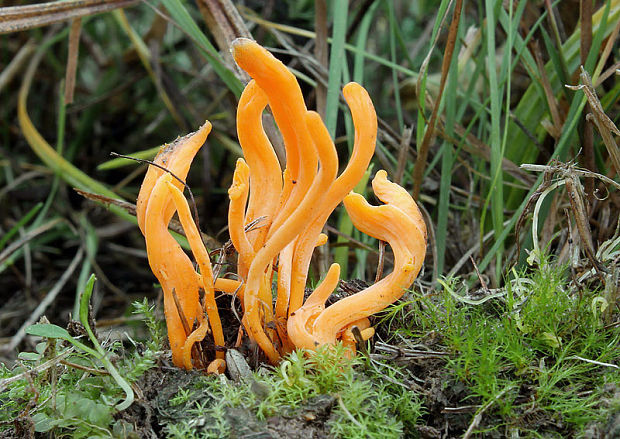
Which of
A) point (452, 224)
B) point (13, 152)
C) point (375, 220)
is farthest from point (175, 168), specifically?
point (13, 152)

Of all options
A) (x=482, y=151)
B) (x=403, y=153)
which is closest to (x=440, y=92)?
(x=403, y=153)

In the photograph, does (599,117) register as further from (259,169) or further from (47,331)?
(47,331)

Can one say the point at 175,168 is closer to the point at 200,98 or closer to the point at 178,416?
the point at 178,416

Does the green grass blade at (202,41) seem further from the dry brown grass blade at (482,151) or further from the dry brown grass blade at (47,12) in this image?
the dry brown grass blade at (482,151)

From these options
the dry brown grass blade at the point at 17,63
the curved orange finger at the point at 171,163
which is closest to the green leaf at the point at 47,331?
the curved orange finger at the point at 171,163

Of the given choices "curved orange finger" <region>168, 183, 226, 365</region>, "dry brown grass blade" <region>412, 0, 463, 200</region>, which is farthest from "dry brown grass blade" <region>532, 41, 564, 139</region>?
"curved orange finger" <region>168, 183, 226, 365</region>

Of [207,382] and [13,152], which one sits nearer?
[207,382]

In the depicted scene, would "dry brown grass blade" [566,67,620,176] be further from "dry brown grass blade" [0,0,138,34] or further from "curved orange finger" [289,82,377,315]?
"dry brown grass blade" [0,0,138,34]
